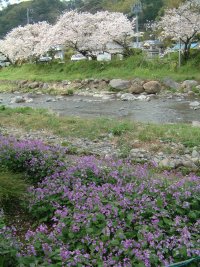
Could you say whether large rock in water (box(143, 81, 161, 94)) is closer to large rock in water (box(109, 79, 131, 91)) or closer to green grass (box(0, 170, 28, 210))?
large rock in water (box(109, 79, 131, 91))

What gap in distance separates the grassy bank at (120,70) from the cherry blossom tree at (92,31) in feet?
6.22

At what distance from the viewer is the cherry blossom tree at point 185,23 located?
26766 mm

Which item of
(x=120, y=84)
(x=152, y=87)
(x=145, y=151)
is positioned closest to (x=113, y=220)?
(x=145, y=151)

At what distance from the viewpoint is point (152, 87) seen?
76.8 feet

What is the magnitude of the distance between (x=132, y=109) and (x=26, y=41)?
2599cm

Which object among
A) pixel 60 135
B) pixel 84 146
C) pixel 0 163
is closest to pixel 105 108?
pixel 60 135

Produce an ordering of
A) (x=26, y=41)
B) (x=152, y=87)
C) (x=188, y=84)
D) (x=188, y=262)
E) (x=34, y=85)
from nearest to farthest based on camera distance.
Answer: (x=188, y=262)
(x=188, y=84)
(x=152, y=87)
(x=34, y=85)
(x=26, y=41)

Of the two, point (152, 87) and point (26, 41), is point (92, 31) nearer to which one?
point (26, 41)

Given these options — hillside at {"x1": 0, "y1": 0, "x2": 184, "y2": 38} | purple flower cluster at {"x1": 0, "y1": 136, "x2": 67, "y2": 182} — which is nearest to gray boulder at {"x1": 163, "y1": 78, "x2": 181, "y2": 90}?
purple flower cluster at {"x1": 0, "y1": 136, "x2": 67, "y2": 182}

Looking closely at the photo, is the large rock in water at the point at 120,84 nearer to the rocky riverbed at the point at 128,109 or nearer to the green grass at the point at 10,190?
the rocky riverbed at the point at 128,109

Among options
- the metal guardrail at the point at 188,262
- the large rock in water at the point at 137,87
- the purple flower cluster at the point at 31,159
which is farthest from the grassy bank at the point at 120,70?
the metal guardrail at the point at 188,262

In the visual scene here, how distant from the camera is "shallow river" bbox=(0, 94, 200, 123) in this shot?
52.3ft

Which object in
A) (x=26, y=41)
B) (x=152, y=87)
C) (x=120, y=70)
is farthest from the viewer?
(x=26, y=41)

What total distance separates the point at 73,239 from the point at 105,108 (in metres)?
15.5
